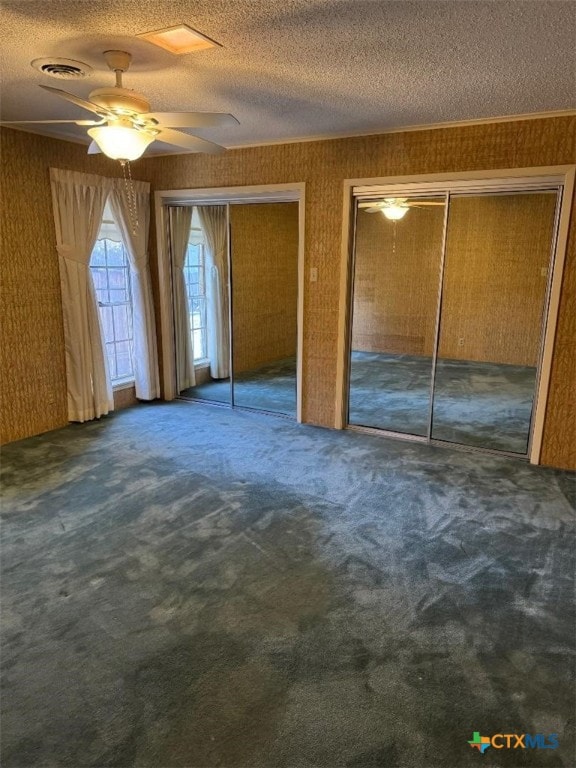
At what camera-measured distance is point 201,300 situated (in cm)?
610

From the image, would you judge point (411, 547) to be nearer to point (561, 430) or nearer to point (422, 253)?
point (561, 430)

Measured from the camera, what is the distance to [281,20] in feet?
7.11

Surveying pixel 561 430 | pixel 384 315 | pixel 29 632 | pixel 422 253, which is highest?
pixel 422 253

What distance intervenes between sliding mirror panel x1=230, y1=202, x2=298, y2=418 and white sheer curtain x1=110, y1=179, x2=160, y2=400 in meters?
0.99

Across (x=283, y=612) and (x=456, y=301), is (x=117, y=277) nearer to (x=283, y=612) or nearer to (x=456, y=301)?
(x=283, y=612)

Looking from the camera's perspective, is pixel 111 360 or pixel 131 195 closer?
pixel 131 195

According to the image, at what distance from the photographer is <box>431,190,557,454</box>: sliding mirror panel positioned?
19.8 feet

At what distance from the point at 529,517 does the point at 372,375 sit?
11.1 feet

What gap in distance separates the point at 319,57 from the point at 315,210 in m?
1.97

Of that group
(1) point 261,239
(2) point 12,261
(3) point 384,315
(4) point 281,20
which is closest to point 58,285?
(2) point 12,261

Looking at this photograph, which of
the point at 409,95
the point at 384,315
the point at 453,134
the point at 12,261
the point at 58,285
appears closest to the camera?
the point at 409,95

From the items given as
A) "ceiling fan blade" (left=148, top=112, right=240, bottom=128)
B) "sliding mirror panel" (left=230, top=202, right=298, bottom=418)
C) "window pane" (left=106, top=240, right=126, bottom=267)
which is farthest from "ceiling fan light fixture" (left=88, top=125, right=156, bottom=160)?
"sliding mirror panel" (left=230, top=202, right=298, bottom=418)

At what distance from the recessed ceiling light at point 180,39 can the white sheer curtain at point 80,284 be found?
2.43 m

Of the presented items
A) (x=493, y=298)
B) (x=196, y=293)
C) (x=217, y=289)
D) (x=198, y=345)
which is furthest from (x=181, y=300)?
(x=493, y=298)
